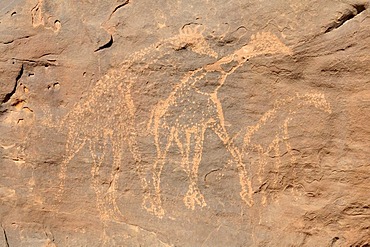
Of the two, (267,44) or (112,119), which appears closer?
(267,44)

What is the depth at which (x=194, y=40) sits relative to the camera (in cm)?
223

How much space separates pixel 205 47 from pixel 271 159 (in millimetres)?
→ 498

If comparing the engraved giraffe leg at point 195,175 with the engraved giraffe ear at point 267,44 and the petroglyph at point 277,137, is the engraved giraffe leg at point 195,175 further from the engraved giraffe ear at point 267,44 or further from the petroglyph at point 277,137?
the engraved giraffe ear at point 267,44

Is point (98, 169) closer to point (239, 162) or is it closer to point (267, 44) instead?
point (239, 162)

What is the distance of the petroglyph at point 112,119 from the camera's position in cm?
225

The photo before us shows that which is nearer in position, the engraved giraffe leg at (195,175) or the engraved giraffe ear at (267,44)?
the engraved giraffe ear at (267,44)

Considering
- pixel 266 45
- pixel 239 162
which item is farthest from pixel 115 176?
pixel 266 45

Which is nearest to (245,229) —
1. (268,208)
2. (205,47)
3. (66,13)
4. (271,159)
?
(268,208)

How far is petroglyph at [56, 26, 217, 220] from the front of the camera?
225 cm

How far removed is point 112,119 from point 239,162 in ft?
1.73

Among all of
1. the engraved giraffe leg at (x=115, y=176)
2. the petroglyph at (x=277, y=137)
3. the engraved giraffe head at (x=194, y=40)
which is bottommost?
the engraved giraffe leg at (x=115, y=176)

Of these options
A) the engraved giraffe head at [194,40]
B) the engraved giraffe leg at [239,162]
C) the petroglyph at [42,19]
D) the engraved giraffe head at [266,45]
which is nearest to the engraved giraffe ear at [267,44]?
the engraved giraffe head at [266,45]

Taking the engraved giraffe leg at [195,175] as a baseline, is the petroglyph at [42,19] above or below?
above

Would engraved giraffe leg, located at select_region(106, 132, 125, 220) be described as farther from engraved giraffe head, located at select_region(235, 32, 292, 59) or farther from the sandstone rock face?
engraved giraffe head, located at select_region(235, 32, 292, 59)
